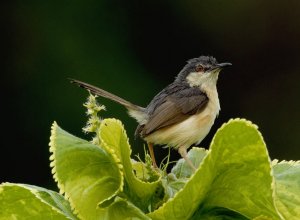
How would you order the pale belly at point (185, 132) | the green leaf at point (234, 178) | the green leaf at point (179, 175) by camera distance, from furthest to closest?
1. the pale belly at point (185, 132)
2. the green leaf at point (179, 175)
3. the green leaf at point (234, 178)

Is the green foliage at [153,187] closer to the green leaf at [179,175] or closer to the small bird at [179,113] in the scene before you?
the green leaf at [179,175]

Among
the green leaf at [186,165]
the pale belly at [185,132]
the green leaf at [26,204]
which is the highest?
the green leaf at [186,165]

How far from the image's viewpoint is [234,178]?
0.98 m

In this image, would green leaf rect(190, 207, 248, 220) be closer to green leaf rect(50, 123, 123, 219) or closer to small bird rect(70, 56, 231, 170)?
green leaf rect(50, 123, 123, 219)

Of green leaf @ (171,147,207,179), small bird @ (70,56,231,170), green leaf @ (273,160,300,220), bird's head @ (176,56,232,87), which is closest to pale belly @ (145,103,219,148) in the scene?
small bird @ (70,56,231,170)

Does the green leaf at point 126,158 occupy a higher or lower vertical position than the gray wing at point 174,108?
higher

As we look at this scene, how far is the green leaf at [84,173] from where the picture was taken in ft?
3.24

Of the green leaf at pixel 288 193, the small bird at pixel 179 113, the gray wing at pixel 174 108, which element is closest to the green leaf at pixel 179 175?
the green leaf at pixel 288 193

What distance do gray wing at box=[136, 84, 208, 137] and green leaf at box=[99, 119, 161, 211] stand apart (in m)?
1.33

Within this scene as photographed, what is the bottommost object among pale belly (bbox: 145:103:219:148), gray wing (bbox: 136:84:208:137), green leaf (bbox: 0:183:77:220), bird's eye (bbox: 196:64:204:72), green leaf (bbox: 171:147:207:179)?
pale belly (bbox: 145:103:219:148)

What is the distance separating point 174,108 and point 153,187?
60.0 inches

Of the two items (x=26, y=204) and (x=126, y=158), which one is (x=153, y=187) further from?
(x=26, y=204)

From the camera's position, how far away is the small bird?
2.42 meters

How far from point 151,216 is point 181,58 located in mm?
5896
